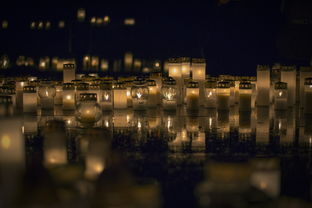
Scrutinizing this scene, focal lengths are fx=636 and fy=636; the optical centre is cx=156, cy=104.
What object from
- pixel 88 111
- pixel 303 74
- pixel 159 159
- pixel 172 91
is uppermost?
pixel 303 74

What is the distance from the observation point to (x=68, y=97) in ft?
13.2

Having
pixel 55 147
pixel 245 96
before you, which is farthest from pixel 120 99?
pixel 55 147

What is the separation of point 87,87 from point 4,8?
2778 millimetres

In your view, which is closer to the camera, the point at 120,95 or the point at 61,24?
the point at 120,95

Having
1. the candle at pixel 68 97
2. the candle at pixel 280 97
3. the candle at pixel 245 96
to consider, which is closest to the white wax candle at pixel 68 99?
the candle at pixel 68 97

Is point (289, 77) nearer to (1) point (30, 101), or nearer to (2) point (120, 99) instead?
(2) point (120, 99)

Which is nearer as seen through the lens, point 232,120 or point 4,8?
point 232,120

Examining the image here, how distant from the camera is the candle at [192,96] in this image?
4008mm

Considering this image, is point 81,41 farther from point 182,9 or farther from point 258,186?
point 258,186

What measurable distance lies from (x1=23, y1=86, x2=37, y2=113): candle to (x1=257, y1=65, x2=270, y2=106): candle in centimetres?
144

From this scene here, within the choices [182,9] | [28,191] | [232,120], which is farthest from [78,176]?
[182,9]

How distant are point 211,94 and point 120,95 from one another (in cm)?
59

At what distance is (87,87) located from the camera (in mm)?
3848

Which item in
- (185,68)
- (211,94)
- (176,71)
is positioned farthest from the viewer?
(185,68)
